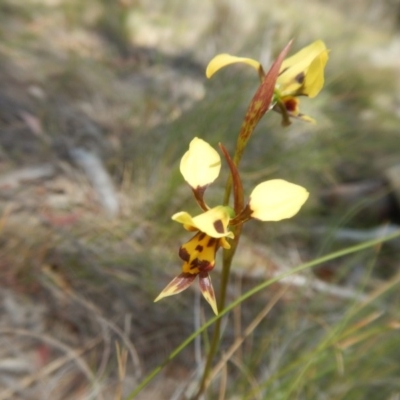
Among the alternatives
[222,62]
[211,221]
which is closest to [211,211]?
[211,221]

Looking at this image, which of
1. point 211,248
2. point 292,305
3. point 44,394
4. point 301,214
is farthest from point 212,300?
point 301,214

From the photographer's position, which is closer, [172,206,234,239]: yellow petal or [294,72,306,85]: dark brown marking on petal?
[172,206,234,239]: yellow petal

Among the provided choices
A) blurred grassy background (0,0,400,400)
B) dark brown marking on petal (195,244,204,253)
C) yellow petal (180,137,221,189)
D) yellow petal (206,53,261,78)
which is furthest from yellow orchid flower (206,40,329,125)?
blurred grassy background (0,0,400,400)

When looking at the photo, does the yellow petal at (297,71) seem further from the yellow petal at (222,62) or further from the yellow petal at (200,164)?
the yellow petal at (200,164)

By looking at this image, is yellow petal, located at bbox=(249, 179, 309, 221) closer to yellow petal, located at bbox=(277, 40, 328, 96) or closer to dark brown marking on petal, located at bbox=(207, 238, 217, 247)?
dark brown marking on petal, located at bbox=(207, 238, 217, 247)

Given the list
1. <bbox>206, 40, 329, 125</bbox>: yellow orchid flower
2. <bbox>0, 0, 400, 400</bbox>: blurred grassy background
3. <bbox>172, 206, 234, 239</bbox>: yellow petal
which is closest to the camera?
<bbox>172, 206, 234, 239</bbox>: yellow petal

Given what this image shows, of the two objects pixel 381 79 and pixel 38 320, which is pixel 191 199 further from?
pixel 381 79
